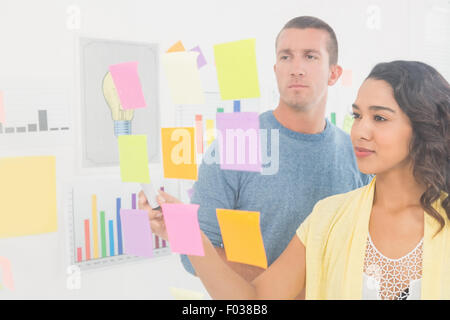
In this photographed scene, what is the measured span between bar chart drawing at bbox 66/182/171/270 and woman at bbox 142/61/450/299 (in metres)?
0.46

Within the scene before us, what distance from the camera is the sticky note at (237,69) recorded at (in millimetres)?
919

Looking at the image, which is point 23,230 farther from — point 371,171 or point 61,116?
point 371,171

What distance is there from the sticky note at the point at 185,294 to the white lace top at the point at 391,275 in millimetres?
401

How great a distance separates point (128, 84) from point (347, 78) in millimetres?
529

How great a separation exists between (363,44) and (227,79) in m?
0.29

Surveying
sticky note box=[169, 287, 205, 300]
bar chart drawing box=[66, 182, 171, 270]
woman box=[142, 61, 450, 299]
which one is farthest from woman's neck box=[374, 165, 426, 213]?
bar chart drawing box=[66, 182, 171, 270]

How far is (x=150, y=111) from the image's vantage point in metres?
1.07

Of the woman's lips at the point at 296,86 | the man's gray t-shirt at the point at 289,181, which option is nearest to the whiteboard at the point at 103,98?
the man's gray t-shirt at the point at 289,181

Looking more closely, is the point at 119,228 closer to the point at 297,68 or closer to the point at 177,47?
the point at 177,47

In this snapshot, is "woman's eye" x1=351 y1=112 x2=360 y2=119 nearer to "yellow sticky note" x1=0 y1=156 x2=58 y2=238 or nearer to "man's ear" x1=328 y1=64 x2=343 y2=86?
"man's ear" x1=328 y1=64 x2=343 y2=86

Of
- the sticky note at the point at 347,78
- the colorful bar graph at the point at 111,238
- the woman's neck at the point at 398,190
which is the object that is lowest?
the colorful bar graph at the point at 111,238

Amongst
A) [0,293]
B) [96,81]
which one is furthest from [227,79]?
[0,293]

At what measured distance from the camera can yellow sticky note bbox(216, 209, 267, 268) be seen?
0.91 meters

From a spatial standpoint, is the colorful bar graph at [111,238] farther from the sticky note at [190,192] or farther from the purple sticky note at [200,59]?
the purple sticky note at [200,59]
